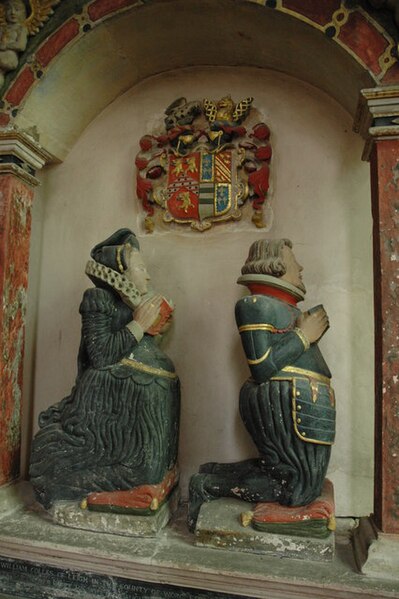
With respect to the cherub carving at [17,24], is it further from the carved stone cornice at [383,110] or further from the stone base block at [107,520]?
the stone base block at [107,520]

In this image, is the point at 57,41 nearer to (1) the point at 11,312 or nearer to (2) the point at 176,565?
(1) the point at 11,312

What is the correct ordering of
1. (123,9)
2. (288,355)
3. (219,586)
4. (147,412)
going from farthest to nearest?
A: 1. (123,9)
2. (147,412)
3. (288,355)
4. (219,586)

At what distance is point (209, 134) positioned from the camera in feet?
11.6

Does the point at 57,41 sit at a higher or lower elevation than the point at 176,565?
higher

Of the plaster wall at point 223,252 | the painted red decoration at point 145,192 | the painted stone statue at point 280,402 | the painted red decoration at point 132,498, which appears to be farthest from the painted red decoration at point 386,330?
the painted red decoration at point 145,192

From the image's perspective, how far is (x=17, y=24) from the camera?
10.6 ft

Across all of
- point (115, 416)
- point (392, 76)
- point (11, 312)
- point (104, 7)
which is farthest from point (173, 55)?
point (115, 416)

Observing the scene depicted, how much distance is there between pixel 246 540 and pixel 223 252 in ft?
5.80

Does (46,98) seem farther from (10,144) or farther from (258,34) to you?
(258,34)

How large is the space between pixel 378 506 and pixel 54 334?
2.38 metres

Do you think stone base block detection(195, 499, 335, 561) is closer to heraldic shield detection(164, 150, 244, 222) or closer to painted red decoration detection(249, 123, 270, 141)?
heraldic shield detection(164, 150, 244, 222)

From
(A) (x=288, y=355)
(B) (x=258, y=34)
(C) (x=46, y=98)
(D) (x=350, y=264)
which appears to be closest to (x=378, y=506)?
(A) (x=288, y=355)

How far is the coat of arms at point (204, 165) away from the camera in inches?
136

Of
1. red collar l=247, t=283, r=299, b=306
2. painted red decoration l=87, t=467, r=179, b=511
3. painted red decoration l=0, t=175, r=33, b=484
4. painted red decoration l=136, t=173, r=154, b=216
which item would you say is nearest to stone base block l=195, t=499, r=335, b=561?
painted red decoration l=87, t=467, r=179, b=511
